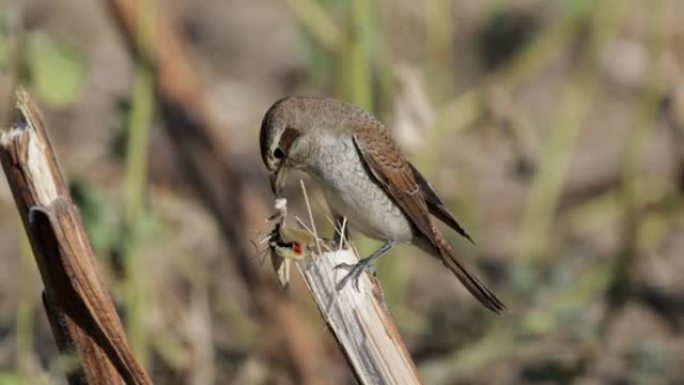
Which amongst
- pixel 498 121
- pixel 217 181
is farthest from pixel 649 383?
pixel 217 181

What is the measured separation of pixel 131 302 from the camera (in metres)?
5.17

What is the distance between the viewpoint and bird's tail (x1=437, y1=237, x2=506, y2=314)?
15.2 ft

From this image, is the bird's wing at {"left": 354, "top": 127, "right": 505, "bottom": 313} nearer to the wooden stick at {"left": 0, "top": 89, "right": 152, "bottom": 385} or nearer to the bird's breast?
the bird's breast

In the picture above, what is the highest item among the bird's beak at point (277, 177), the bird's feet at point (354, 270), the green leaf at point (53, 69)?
the green leaf at point (53, 69)

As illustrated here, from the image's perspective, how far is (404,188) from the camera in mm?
4734

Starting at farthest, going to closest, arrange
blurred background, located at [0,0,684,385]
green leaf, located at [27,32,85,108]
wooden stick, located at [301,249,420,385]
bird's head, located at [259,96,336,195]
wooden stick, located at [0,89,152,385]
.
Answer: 1. blurred background, located at [0,0,684,385]
2. green leaf, located at [27,32,85,108]
3. bird's head, located at [259,96,336,195]
4. wooden stick, located at [301,249,420,385]
5. wooden stick, located at [0,89,152,385]

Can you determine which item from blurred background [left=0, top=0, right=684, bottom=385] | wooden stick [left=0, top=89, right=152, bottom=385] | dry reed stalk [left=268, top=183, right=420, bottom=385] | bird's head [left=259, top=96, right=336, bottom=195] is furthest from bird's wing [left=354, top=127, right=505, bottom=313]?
wooden stick [left=0, top=89, right=152, bottom=385]

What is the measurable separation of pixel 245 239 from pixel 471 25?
10.3ft

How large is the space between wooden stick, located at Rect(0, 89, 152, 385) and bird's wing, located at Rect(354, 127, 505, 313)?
1.22 meters

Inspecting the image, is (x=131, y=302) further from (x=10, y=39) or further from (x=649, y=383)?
(x=649, y=383)

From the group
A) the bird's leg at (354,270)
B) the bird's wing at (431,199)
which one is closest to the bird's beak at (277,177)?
the bird's wing at (431,199)

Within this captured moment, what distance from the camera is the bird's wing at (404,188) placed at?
15.3ft

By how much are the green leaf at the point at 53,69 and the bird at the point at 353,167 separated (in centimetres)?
51

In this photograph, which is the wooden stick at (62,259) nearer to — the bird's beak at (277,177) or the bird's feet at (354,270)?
the bird's feet at (354,270)
